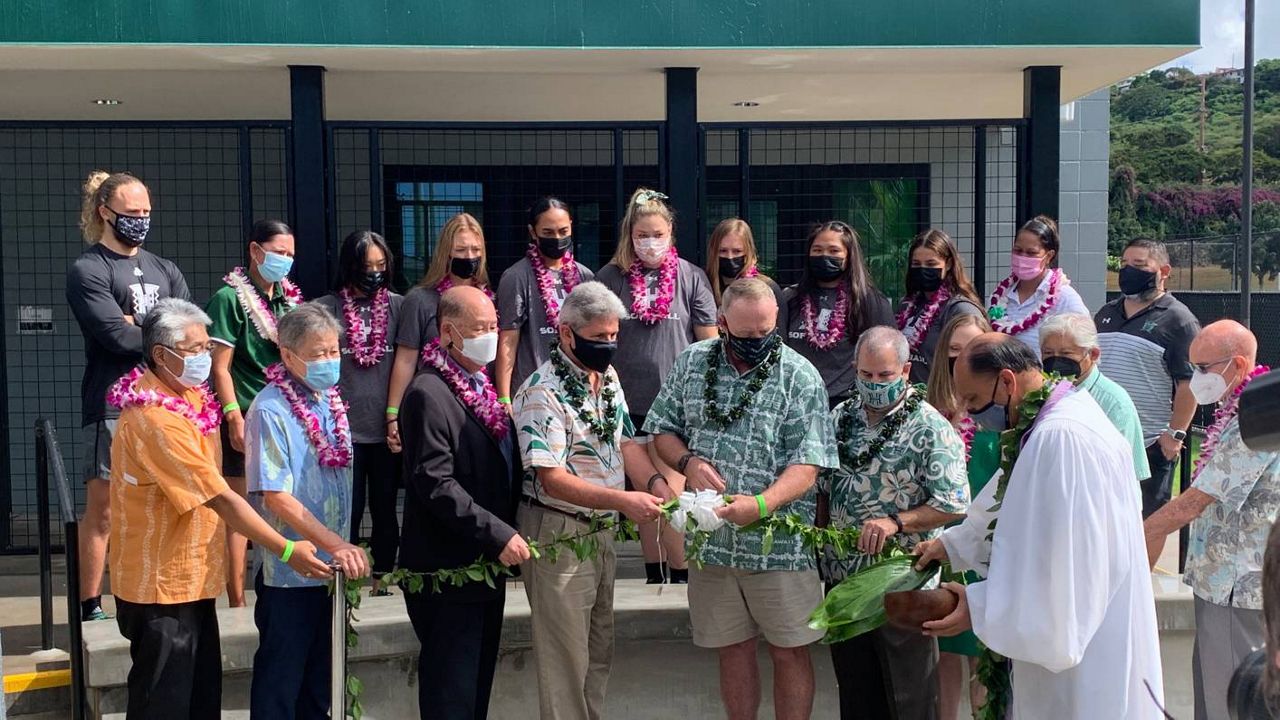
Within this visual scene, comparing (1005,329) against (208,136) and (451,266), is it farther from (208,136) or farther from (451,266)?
(208,136)

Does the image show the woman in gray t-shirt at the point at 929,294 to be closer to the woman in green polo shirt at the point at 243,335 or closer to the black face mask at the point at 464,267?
the black face mask at the point at 464,267

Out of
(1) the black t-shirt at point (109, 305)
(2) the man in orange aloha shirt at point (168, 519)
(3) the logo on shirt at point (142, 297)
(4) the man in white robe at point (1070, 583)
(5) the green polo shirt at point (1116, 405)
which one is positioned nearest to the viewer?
(4) the man in white robe at point (1070, 583)

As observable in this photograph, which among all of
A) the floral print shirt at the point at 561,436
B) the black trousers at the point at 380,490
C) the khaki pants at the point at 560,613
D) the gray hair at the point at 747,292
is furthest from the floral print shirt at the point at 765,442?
the black trousers at the point at 380,490

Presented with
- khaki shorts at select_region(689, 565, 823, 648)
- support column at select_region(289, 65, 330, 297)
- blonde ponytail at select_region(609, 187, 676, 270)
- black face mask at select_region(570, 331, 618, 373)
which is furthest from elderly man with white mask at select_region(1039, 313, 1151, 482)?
support column at select_region(289, 65, 330, 297)

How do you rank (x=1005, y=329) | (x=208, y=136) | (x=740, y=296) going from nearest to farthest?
(x=740, y=296), (x=1005, y=329), (x=208, y=136)

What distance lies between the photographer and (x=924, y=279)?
6.90 meters

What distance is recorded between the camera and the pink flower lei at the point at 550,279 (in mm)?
6660

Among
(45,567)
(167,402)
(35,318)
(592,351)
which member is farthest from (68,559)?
(35,318)

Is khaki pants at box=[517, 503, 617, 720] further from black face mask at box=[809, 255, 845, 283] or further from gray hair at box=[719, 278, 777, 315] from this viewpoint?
black face mask at box=[809, 255, 845, 283]

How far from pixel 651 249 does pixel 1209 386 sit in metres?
2.64

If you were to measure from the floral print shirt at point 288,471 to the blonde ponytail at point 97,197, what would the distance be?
1839 millimetres

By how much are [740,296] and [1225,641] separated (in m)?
2.37

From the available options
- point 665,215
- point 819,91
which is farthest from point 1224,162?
point 665,215

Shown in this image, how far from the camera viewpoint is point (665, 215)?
6.62 m
